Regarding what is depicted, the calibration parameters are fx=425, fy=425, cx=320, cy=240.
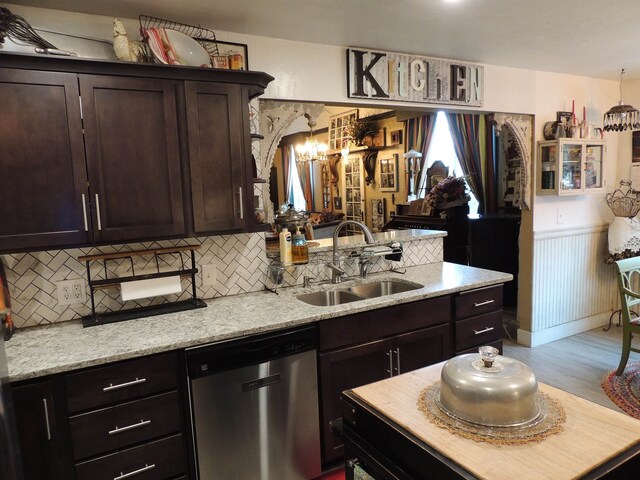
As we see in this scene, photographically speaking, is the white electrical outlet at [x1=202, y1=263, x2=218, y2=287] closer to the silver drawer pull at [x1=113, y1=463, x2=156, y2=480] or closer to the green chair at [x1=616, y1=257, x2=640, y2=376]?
the silver drawer pull at [x1=113, y1=463, x2=156, y2=480]

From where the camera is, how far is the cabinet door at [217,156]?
2119 mm

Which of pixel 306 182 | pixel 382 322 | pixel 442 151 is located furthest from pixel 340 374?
pixel 306 182

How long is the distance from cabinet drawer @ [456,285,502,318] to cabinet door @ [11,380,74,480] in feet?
6.90

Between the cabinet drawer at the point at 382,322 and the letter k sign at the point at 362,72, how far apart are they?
4.71 feet

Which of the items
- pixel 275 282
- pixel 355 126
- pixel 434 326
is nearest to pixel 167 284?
pixel 275 282

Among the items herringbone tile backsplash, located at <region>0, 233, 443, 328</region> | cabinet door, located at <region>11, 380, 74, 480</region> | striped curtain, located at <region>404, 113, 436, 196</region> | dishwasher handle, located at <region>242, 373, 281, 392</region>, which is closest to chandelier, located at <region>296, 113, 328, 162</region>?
striped curtain, located at <region>404, 113, 436, 196</region>

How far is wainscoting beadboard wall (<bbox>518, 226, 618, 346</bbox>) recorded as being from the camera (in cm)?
403

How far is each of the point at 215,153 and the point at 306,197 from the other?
6266 millimetres

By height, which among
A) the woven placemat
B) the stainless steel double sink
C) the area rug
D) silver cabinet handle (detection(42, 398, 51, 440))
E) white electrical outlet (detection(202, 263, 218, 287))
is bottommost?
the area rug

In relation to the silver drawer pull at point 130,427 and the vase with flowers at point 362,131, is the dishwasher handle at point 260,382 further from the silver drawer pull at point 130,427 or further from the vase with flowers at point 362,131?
the vase with flowers at point 362,131

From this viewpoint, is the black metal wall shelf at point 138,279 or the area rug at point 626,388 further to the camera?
the area rug at point 626,388

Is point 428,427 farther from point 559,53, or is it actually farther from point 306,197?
point 306,197

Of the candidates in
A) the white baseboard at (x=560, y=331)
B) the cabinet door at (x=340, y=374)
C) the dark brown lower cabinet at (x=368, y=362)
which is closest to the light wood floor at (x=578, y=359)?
the white baseboard at (x=560, y=331)

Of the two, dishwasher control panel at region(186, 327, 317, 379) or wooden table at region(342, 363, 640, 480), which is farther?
dishwasher control panel at region(186, 327, 317, 379)
